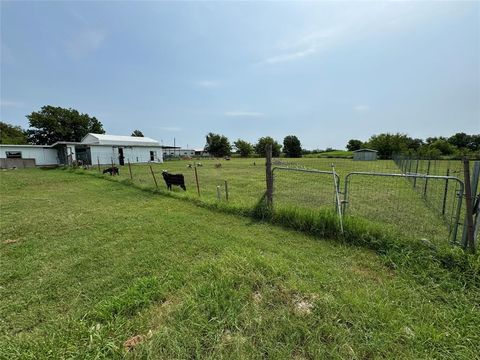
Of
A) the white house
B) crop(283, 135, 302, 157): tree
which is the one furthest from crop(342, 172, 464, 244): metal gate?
crop(283, 135, 302, 157): tree

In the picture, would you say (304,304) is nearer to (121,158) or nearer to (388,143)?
(121,158)

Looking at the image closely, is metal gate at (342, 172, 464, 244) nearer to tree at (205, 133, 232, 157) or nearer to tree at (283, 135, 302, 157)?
tree at (205, 133, 232, 157)

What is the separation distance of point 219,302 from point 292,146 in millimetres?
68401

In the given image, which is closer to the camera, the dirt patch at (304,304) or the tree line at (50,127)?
the dirt patch at (304,304)

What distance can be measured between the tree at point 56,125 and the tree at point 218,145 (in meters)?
28.4

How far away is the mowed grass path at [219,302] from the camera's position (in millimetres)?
1906

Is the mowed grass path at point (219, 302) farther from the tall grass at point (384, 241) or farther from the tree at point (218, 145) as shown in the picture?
the tree at point (218, 145)

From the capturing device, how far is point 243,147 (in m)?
68.6

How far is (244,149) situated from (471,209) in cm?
6626

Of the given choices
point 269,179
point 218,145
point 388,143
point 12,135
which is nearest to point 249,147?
point 218,145

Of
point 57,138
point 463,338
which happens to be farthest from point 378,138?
point 57,138

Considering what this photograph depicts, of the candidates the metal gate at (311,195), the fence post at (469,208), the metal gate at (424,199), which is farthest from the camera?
the metal gate at (311,195)

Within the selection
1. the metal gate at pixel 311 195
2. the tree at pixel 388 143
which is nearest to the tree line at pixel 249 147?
the tree at pixel 388 143

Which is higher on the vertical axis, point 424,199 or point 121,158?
point 121,158
